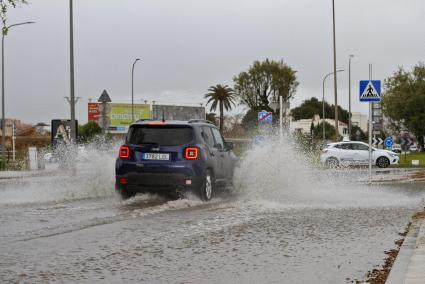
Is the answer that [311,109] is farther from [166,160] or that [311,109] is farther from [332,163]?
[166,160]

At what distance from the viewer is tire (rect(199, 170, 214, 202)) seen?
593 inches

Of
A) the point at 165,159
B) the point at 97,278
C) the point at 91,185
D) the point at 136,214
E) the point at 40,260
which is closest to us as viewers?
the point at 97,278

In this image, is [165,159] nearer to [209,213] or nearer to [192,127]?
[192,127]

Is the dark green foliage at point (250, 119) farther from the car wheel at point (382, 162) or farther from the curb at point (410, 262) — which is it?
the curb at point (410, 262)

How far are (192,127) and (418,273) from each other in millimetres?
8751

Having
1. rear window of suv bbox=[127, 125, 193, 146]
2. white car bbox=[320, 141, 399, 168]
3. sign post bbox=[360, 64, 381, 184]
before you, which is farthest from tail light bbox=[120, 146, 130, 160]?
white car bbox=[320, 141, 399, 168]

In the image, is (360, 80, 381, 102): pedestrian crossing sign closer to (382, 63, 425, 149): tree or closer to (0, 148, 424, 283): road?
(0, 148, 424, 283): road

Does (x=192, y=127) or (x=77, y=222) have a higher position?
(x=192, y=127)

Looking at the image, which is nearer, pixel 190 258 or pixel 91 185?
pixel 190 258

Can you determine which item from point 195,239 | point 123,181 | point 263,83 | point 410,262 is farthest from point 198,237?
point 263,83

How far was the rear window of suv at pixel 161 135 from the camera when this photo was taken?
49.6 ft

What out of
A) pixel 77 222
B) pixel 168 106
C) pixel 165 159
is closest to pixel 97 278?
pixel 77 222

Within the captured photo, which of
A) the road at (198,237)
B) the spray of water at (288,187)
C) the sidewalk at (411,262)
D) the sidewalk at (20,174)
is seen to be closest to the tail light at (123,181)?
the road at (198,237)

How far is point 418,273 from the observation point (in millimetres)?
6996
